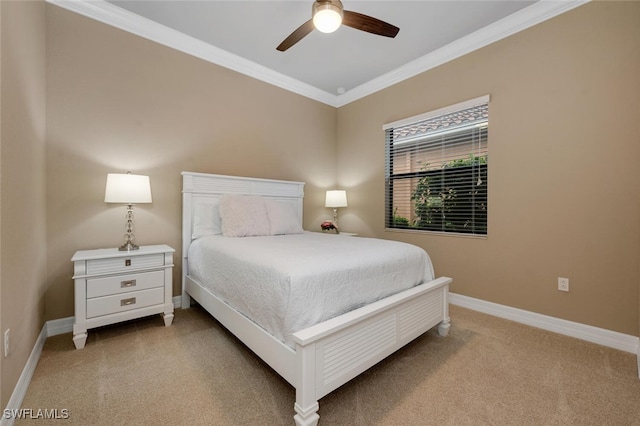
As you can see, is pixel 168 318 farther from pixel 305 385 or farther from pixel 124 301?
pixel 305 385

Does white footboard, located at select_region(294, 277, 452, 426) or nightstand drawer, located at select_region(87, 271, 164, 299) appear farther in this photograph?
nightstand drawer, located at select_region(87, 271, 164, 299)

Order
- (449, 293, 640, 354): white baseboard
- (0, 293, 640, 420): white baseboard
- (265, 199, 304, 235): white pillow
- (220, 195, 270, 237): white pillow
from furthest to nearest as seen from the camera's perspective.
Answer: (265, 199, 304, 235): white pillow, (220, 195, 270, 237): white pillow, (449, 293, 640, 354): white baseboard, (0, 293, 640, 420): white baseboard

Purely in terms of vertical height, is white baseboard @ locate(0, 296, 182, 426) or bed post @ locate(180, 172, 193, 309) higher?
bed post @ locate(180, 172, 193, 309)

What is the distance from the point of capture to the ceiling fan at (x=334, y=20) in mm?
1788

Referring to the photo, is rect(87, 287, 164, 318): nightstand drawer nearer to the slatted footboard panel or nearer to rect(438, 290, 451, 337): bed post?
the slatted footboard panel

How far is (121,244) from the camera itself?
2555mm

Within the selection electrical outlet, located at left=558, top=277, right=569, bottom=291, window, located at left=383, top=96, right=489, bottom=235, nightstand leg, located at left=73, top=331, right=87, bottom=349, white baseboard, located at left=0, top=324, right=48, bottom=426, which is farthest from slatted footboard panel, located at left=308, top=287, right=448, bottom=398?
→ nightstand leg, located at left=73, top=331, right=87, bottom=349

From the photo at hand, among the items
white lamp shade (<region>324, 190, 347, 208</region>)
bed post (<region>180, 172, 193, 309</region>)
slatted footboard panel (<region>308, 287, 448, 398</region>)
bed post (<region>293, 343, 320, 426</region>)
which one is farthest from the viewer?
white lamp shade (<region>324, 190, 347, 208</region>)

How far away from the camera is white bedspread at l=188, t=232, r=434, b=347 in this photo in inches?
54.6

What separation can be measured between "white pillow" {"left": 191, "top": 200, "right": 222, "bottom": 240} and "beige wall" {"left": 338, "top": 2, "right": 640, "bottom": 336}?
8.26 feet

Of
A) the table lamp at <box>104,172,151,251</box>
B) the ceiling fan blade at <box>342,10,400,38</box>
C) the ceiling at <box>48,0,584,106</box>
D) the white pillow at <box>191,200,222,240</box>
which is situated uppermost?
the ceiling at <box>48,0,584,106</box>

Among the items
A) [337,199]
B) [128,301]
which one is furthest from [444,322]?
[128,301]

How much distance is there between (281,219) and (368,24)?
6.39 feet

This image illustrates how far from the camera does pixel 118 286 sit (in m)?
2.15
